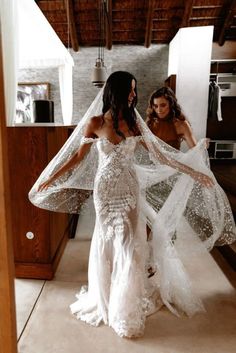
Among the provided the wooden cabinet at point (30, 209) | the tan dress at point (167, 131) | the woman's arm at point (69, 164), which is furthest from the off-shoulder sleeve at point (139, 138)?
the wooden cabinet at point (30, 209)

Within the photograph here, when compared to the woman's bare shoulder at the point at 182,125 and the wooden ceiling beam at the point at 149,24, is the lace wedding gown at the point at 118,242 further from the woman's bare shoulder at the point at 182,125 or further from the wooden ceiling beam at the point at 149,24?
the wooden ceiling beam at the point at 149,24

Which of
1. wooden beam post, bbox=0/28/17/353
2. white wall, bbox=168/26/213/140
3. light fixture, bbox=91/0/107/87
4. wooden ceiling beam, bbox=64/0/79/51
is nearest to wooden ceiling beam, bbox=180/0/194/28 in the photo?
white wall, bbox=168/26/213/140

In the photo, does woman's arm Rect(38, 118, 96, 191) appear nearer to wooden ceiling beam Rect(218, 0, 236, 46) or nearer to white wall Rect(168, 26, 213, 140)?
white wall Rect(168, 26, 213, 140)

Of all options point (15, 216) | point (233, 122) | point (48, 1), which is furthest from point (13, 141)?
point (233, 122)

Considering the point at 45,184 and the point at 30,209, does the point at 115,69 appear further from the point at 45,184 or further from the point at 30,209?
the point at 45,184

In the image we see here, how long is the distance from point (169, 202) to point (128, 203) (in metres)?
0.41

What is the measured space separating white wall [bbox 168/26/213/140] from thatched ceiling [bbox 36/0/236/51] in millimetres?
1236

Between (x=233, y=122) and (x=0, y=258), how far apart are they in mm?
6368

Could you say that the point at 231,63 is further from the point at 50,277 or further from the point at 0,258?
the point at 0,258

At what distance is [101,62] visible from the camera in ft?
14.6

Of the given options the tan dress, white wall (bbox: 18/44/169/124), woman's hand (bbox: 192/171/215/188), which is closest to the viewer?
woman's hand (bbox: 192/171/215/188)

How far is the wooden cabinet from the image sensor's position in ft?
6.93

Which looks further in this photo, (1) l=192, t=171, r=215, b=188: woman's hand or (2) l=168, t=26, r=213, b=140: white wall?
(2) l=168, t=26, r=213, b=140: white wall

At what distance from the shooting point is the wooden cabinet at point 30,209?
2.11 m
